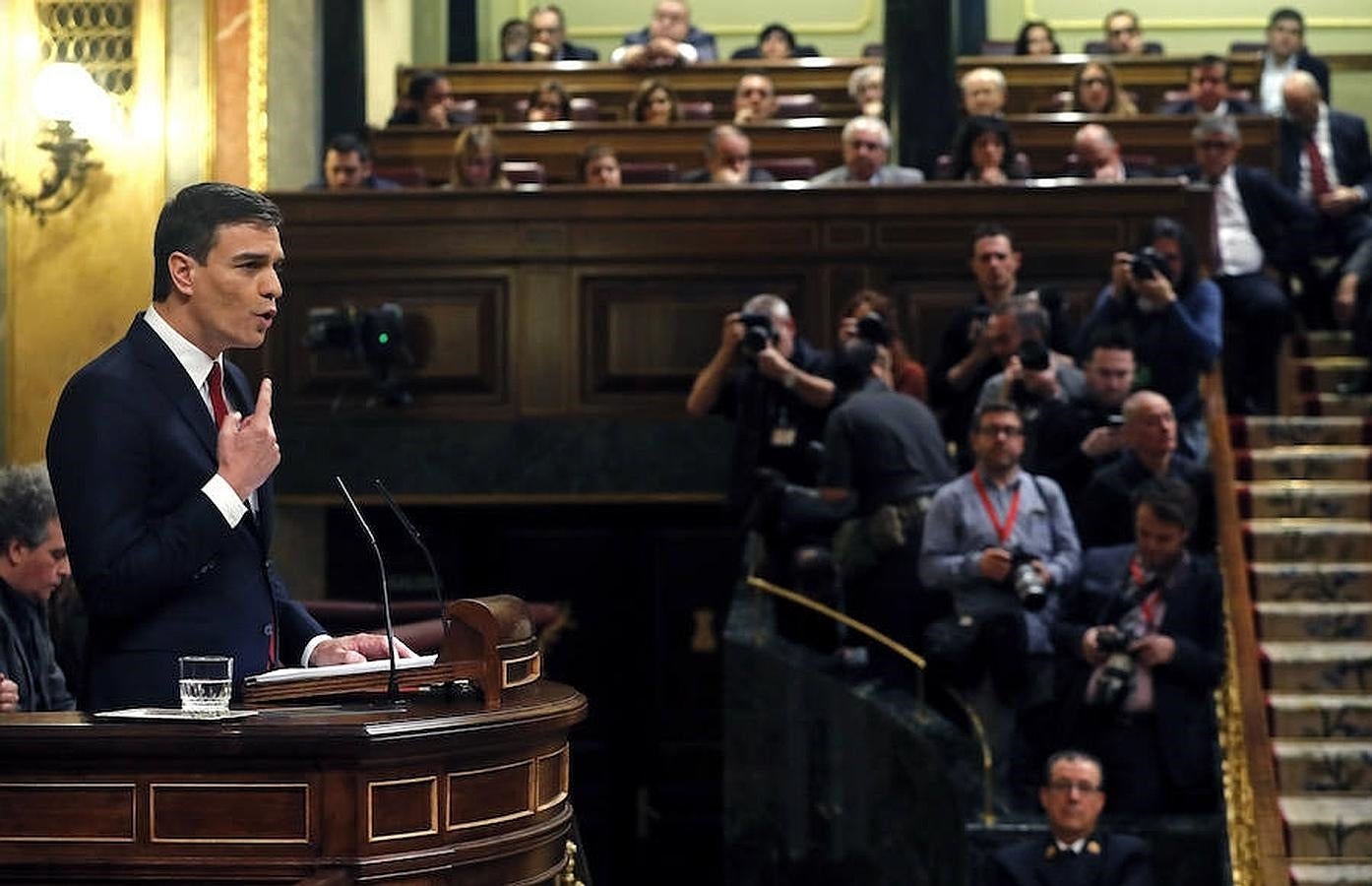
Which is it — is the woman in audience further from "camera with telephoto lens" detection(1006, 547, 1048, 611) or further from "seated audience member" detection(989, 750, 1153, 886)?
"seated audience member" detection(989, 750, 1153, 886)

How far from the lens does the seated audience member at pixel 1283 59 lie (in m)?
12.7

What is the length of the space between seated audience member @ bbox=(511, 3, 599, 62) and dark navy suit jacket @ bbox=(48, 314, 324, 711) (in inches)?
421

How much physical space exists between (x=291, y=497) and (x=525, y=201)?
143cm

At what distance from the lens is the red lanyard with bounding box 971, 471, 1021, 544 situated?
6.90m

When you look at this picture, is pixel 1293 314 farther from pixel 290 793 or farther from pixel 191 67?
pixel 290 793

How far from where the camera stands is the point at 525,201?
968 centimetres

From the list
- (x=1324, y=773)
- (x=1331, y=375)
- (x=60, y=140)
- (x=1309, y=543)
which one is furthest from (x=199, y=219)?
(x=60, y=140)

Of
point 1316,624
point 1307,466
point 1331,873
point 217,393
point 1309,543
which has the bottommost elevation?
point 1331,873

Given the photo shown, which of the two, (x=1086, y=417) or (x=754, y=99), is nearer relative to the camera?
(x=1086, y=417)

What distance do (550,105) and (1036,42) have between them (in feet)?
10.3

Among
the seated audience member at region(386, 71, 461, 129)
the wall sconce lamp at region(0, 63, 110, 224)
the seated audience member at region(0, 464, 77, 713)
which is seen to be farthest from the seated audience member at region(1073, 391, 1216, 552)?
the seated audience member at region(386, 71, 461, 129)

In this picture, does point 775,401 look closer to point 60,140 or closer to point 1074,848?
point 1074,848

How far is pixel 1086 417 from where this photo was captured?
7699 millimetres

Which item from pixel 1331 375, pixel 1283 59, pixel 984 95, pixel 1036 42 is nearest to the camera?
pixel 1331 375
